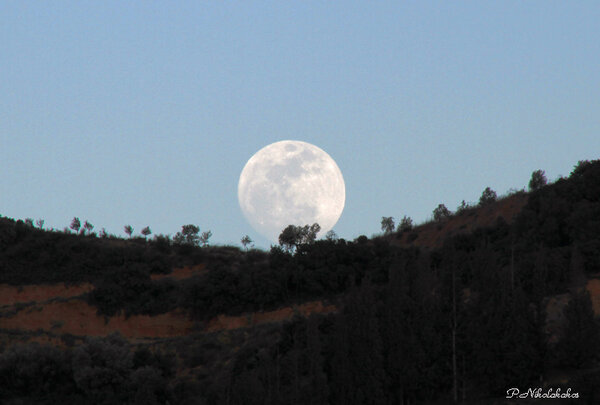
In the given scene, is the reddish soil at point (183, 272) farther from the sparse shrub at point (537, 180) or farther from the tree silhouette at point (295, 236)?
the sparse shrub at point (537, 180)

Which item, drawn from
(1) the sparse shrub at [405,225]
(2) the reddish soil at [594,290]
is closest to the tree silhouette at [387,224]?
(1) the sparse shrub at [405,225]

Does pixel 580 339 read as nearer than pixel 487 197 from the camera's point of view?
Yes

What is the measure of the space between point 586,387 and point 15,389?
27.1 m

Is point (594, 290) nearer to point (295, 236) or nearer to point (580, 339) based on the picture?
point (580, 339)

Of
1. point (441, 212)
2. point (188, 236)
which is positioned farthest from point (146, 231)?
point (441, 212)

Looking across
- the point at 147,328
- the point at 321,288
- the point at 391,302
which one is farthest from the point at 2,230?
the point at 391,302

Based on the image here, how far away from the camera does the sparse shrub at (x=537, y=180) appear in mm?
76225

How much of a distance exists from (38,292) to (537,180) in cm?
4738

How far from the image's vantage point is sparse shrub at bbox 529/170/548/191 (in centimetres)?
7622

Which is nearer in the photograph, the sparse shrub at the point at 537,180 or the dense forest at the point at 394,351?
the dense forest at the point at 394,351

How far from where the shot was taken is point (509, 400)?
110ft

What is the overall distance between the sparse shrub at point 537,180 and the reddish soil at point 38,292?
42439 mm

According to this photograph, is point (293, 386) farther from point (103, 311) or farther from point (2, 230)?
point (2, 230)

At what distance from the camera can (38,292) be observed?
6488 cm
